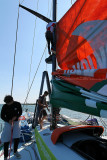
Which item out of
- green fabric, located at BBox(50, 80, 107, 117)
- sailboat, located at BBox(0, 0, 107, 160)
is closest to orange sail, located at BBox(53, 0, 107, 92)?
sailboat, located at BBox(0, 0, 107, 160)

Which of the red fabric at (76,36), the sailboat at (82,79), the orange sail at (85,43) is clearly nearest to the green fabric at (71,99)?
the sailboat at (82,79)

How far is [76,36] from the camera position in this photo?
2.81 metres

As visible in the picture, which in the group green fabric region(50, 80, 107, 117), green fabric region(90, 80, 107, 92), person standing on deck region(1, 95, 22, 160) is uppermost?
green fabric region(90, 80, 107, 92)

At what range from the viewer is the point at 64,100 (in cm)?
247

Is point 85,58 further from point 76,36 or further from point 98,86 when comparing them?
point 98,86

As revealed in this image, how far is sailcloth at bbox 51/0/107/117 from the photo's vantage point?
6.12ft

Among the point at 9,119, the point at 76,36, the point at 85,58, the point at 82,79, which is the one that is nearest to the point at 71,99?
the point at 82,79

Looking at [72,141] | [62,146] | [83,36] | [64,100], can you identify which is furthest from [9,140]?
[83,36]

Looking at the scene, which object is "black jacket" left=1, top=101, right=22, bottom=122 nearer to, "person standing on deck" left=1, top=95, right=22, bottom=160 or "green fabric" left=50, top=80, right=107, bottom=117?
"person standing on deck" left=1, top=95, right=22, bottom=160

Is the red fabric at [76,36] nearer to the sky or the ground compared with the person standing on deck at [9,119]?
nearer to the sky

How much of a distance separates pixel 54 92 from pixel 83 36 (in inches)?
52.2

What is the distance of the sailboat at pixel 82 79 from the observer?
1951 millimetres

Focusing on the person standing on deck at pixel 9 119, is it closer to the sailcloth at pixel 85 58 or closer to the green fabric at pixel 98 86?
the sailcloth at pixel 85 58

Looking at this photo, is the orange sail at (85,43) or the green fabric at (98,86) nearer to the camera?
the green fabric at (98,86)
